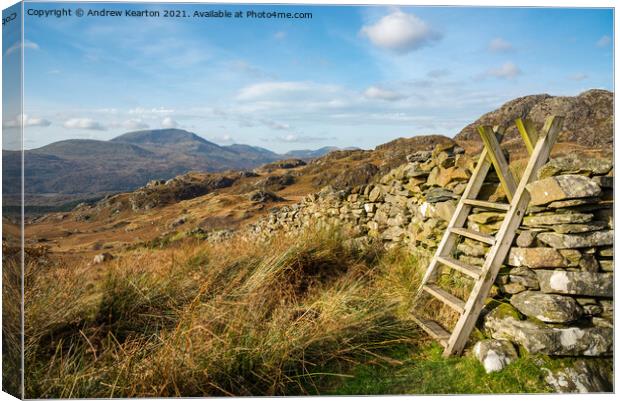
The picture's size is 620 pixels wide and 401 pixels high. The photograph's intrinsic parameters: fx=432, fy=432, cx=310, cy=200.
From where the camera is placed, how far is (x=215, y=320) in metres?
3.84

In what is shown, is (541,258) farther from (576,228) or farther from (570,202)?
(570,202)

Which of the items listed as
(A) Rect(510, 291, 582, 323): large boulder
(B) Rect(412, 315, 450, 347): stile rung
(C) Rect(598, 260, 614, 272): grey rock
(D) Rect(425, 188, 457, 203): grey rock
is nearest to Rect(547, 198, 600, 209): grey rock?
(C) Rect(598, 260, 614, 272): grey rock

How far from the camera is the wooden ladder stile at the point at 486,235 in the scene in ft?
12.7

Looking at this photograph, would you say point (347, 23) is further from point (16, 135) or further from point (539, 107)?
point (539, 107)

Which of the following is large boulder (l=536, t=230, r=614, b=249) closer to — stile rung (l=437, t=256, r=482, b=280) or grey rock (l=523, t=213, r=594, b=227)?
grey rock (l=523, t=213, r=594, b=227)

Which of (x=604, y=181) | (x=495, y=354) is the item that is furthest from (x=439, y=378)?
(x=604, y=181)

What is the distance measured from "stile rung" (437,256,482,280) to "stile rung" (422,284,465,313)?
28 centimetres

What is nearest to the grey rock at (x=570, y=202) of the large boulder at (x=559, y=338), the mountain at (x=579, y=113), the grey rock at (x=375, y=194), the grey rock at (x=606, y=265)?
the grey rock at (x=606, y=265)

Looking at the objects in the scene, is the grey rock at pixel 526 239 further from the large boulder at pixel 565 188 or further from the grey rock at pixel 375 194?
the grey rock at pixel 375 194

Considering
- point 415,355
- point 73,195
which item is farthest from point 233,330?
point 73,195

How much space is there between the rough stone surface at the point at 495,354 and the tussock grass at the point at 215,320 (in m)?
0.72

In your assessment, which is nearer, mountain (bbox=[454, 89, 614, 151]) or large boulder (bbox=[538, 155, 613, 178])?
large boulder (bbox=[538, 155, 613, 178])

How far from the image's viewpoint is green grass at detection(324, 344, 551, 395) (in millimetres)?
3479

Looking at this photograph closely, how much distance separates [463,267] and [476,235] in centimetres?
35
